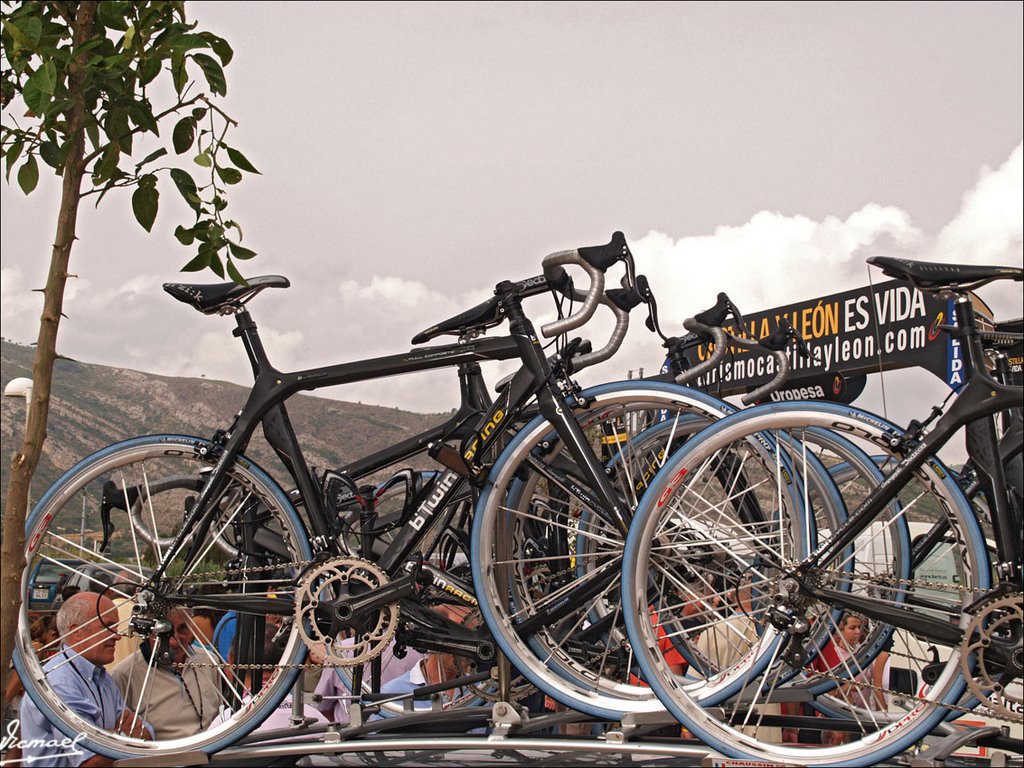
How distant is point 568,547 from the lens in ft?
12.9

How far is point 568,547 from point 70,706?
1686 mm

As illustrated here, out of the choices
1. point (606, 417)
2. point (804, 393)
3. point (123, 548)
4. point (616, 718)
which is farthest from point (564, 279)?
point (804, 393)

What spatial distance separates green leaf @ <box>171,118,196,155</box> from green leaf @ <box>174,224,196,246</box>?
0.22 metres

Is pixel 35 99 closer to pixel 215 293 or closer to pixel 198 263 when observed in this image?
pixel 198 263

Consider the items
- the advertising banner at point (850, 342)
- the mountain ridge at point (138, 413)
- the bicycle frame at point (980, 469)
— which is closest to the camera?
the bicycle frame at point (980, 469)

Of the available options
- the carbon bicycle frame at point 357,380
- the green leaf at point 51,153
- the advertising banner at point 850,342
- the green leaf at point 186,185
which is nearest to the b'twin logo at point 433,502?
the carbon bicycle frame at point 357,380

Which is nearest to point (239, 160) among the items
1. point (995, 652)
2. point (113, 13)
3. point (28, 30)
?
point (113, 13)

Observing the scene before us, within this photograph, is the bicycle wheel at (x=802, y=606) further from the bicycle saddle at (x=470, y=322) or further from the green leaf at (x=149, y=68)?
the green leaf at (x=149, y=68)

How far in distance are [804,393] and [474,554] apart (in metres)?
4.90

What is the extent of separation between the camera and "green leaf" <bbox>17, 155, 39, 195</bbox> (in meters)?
3.16

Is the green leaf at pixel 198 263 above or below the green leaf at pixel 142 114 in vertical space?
below

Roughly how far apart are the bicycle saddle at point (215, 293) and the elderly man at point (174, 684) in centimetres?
101

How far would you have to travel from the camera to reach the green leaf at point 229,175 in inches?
129

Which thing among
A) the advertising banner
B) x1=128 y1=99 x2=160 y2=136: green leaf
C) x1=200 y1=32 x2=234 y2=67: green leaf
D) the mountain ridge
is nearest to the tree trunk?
x1=128 y1=99 x2=160 y2=136: green leaf
